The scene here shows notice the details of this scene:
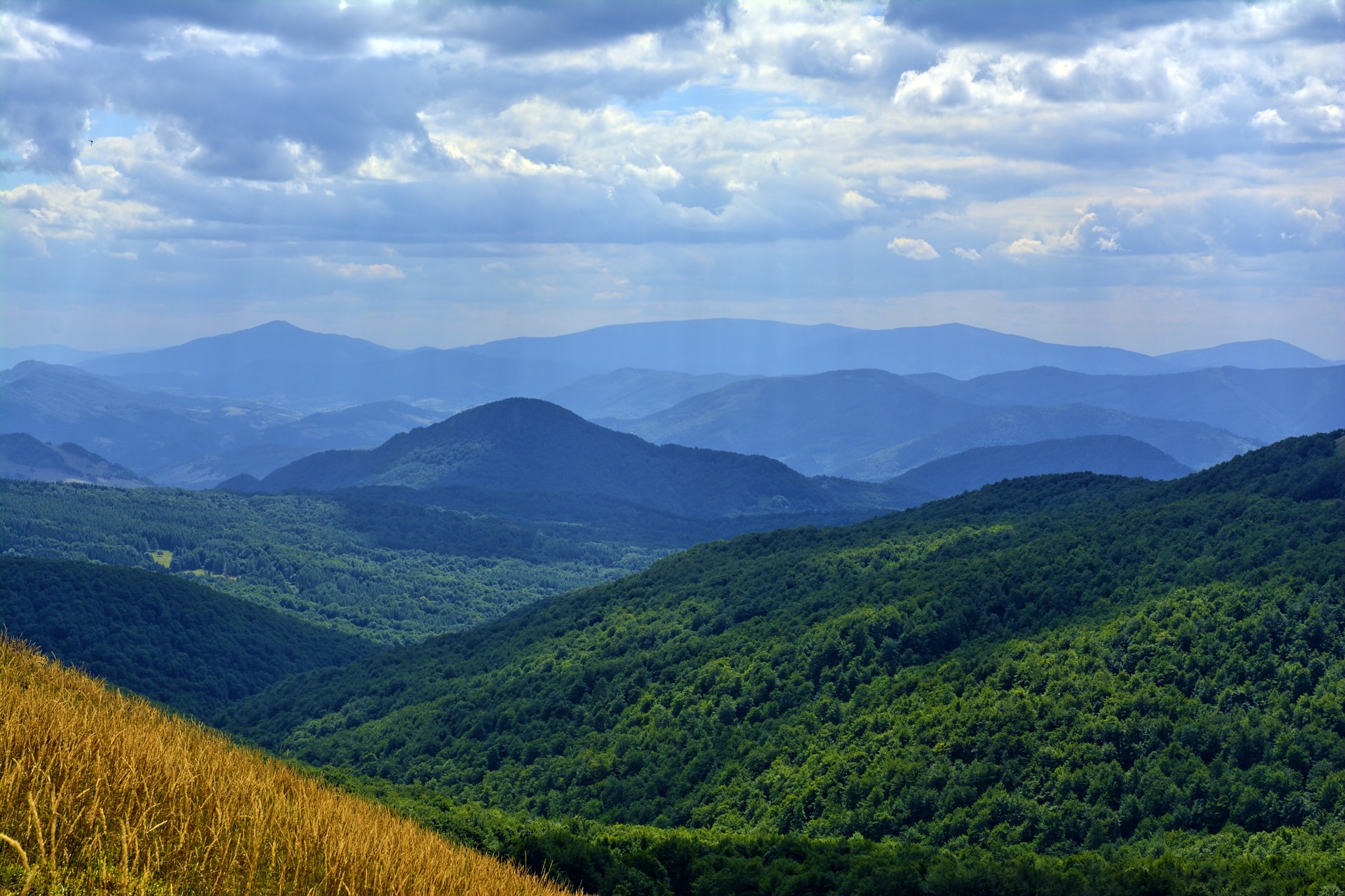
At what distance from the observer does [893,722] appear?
6019 centimetres

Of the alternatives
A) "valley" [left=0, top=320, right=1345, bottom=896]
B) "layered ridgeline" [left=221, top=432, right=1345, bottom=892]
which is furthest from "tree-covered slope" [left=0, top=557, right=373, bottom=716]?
"layered ridgeline" [left=221, top=432, right=1345, bottom=892]

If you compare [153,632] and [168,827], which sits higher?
[168,827]

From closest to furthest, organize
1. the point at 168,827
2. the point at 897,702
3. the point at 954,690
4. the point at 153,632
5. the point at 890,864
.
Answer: the point at 168,827, the point at 890,864, the point at 954,690, the point at 897,702, the point at 153,632

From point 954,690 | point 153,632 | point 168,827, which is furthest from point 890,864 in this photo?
point 153,632

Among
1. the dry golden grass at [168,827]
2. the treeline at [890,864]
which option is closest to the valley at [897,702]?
the treeline at [890,864]

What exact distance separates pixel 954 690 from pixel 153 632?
100 meters

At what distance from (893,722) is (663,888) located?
23218 millimetres

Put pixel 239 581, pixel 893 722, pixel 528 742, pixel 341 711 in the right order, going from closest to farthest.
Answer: pixel 893 722 < pixel 528 742 < pixel 341 711 < pixel 239 581

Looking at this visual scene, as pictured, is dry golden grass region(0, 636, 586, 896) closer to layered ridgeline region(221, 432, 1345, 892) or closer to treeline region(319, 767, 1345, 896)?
treeline region(319, 767, 1345, 896)

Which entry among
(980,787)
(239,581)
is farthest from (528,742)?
(239,581)

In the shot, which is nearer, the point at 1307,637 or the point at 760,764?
the point at 1307,637

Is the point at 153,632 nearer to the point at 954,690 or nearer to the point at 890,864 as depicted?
the point at 954,690

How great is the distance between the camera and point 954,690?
60.7 meters

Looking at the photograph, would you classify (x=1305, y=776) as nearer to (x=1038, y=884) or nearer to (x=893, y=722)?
(x=1038, y=884)
